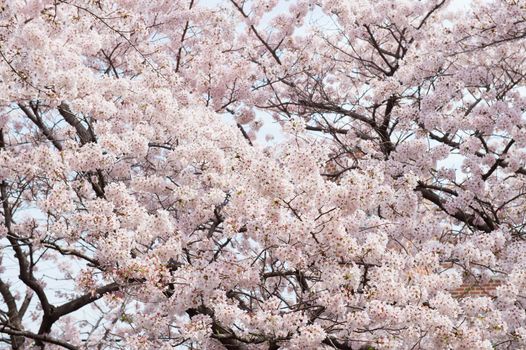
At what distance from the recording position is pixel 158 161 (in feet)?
23.6

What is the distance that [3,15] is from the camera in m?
6.16

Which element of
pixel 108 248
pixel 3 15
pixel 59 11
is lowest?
pixel 108 248

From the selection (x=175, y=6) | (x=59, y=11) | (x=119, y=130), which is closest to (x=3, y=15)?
(x=59, y=11)

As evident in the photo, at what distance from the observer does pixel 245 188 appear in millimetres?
5559

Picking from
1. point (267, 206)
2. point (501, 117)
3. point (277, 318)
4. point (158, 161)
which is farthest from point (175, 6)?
point (277, 318)

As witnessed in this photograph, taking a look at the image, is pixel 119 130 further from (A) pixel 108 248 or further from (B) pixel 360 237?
(B) pixel 360 237

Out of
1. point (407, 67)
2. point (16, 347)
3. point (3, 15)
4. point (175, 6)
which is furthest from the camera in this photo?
point (175, 6)

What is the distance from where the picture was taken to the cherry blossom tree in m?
5.25

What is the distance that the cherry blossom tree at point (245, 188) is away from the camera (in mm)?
5246

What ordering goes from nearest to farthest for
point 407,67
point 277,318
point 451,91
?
point 277,318, point 451,91, point 407,67

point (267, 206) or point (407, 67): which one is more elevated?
point (407, 67)

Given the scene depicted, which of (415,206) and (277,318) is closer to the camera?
(277,318)

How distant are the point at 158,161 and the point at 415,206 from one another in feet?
9.30

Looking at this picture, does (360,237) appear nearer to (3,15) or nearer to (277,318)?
(277,318)
